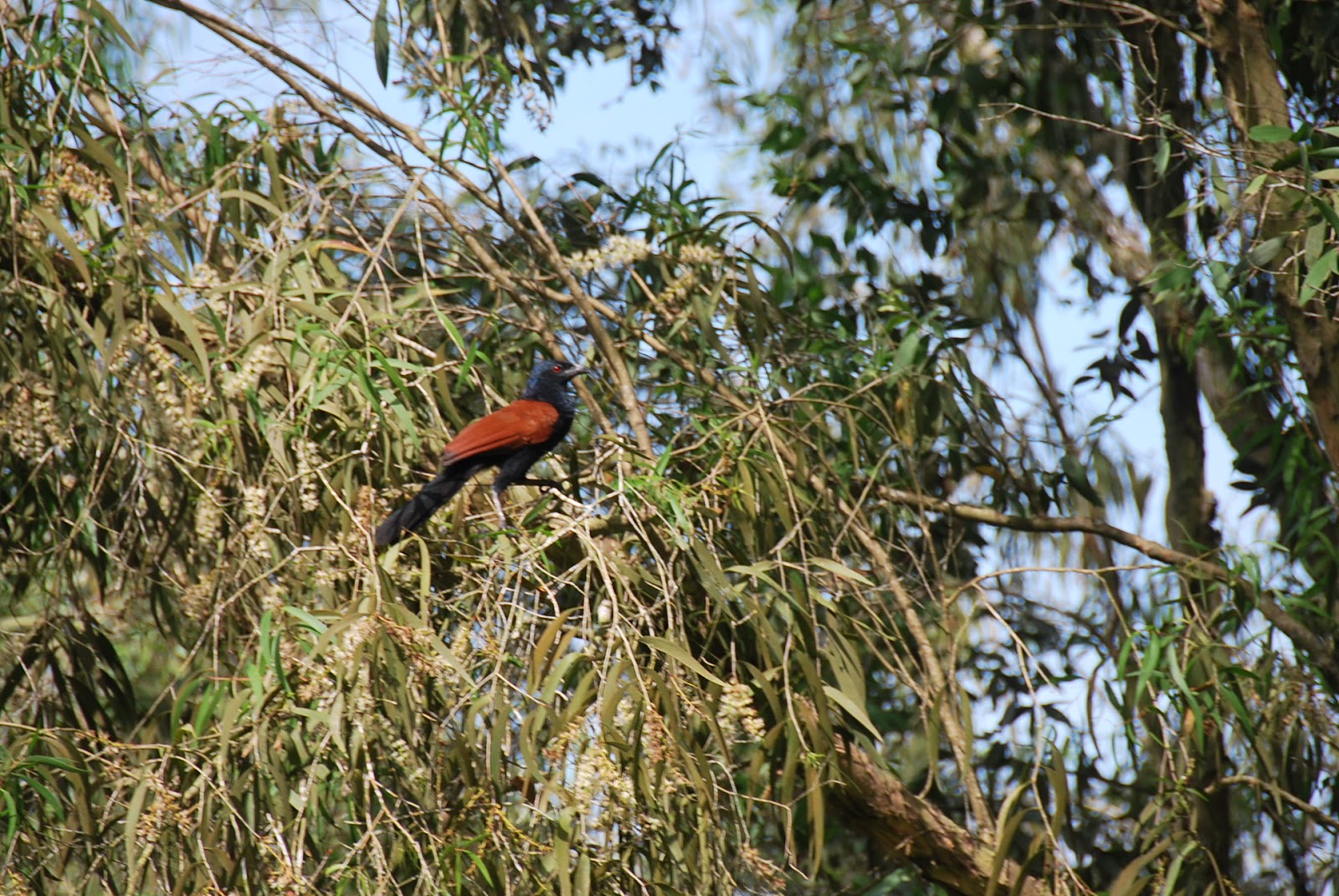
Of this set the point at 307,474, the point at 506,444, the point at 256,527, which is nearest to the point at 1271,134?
the point at 506,444

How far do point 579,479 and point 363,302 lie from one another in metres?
0.58

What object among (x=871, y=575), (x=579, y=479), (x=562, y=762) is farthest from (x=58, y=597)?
(x=871, y=575)

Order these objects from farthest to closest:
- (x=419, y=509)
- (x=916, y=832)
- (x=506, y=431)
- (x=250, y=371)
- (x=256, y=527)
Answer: (x=916, y=832)
(x=506, y=431)
(x=419, y=509)
(x=250, y=371)
(x=256, y=527)

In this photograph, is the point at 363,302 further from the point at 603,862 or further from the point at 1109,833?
the point at 1109,833

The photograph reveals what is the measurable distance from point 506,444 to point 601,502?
58cm

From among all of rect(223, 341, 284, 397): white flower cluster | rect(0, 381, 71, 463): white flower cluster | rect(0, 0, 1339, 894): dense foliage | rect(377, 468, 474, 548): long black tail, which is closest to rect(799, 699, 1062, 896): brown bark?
rect(0, 0, 1339, 894): dense foliage

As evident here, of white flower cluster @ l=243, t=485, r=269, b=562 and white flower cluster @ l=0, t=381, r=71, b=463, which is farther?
white flower cluster @ l=0, t=381, r=71, b=463

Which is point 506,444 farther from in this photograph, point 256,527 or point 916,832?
point 916,832

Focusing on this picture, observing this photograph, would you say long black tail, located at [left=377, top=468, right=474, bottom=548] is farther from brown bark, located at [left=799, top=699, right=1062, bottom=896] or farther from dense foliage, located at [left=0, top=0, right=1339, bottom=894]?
brown bark, located at [left=799, top=699, right=1062, bottom=896]

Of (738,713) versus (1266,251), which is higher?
(1266,251)

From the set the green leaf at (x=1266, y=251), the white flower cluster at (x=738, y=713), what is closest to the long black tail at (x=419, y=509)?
the white flower cluster at (x=738, y=713)

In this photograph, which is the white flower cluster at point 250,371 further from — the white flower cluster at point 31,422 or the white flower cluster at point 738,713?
the white flower cluster at point 738,713

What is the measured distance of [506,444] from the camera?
9.61 ft

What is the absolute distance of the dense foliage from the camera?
2.24 m
